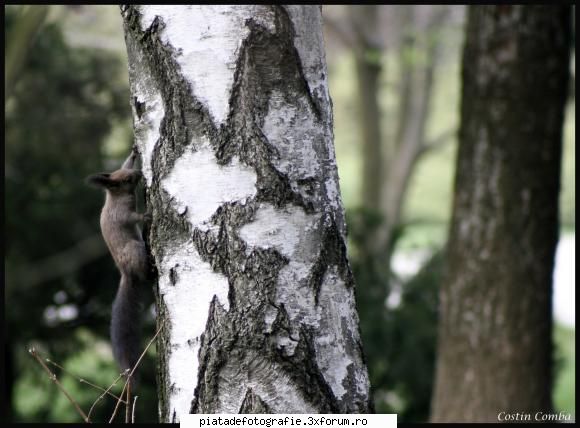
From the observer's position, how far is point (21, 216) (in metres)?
5.58

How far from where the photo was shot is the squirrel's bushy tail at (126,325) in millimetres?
2127

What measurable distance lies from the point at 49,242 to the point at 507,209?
141 inches

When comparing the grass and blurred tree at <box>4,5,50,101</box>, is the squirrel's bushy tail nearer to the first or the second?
blurred tree at <box>4,5,50,101</box>

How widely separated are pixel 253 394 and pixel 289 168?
1.59ft

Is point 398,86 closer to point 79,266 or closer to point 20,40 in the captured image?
point 79,266

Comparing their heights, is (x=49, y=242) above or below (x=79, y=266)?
above

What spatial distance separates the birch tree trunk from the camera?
1.55 meters

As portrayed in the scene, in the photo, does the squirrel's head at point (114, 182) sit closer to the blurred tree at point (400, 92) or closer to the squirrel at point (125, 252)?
the squirrel at point (125, 252)

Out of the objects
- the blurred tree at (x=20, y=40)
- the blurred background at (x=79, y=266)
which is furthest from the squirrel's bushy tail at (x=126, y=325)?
the blurred background at (x=79, y=266)

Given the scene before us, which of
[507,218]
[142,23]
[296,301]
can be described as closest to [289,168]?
[296,301]

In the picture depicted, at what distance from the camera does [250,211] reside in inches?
61.2

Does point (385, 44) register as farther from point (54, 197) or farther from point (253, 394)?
point (253, 394)

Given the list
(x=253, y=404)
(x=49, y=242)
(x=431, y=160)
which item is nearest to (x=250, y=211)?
→ (x=253, y=404)

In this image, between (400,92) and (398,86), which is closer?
(400,92)
